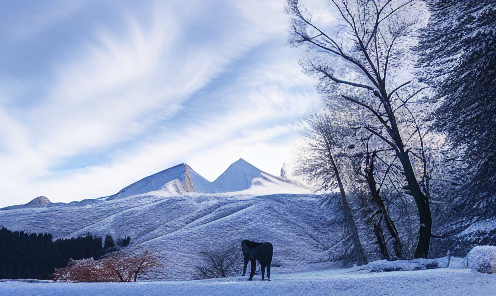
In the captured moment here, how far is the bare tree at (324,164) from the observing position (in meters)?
22.5

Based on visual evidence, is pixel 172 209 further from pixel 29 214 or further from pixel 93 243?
pixel 29 214

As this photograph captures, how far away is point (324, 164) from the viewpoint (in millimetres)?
23406

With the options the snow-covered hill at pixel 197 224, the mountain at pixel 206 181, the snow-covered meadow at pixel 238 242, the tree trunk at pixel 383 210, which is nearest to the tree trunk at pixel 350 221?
the snow-covered meadow at pixel 238 242

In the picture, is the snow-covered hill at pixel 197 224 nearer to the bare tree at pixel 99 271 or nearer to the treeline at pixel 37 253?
the treeline at pixel 37 253

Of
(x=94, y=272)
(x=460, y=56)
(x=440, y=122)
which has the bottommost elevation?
(x=94, y=272)

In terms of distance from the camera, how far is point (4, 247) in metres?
31.4

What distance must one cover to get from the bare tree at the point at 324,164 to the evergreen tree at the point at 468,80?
27.0ft

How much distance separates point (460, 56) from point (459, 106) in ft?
5.85

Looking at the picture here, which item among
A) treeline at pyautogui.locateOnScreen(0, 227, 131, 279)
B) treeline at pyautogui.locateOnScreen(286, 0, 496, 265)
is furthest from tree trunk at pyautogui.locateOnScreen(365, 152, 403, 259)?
treeline at pyautogui.locateOnScreen(0, 227, 131, 279)

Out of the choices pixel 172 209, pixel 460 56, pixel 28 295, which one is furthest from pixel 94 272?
pixel 172 209

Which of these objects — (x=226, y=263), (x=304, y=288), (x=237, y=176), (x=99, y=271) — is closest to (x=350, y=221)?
(x=226, y=263)

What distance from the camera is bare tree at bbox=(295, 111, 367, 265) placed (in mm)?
22531

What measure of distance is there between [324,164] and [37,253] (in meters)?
25.9

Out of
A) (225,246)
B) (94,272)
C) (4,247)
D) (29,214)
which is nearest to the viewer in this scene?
(94,272)
